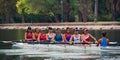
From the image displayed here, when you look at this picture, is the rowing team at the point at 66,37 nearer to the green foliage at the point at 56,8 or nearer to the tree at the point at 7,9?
the green foliage at the point at 56,8

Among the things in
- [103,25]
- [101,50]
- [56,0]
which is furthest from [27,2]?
A: [101,50]

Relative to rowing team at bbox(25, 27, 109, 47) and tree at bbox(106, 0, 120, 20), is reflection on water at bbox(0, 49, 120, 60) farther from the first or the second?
tree at bbox(106, 0, 120, 20)

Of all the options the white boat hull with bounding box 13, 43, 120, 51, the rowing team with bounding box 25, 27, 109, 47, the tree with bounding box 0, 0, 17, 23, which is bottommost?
the tree with bounding box 0, 0, 17, 23

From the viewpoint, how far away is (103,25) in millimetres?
89312

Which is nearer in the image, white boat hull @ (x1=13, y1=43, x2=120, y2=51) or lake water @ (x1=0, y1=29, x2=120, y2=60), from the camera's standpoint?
lake water @ (x1=0, y1=29, x2=120, y2=60)

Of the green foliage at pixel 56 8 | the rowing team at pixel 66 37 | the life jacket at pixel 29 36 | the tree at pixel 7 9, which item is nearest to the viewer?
the rowing team at pixel 66 37

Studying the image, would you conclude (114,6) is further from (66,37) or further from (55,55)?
(55,55)

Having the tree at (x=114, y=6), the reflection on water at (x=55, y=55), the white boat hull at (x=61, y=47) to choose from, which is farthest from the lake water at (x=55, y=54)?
the tree at (x=114, y=6)

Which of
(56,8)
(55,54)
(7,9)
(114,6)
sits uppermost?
(55,54)

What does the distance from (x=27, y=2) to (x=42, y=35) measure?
6773 cm

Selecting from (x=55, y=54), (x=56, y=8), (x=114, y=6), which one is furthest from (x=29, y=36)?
(x=56, y=8)

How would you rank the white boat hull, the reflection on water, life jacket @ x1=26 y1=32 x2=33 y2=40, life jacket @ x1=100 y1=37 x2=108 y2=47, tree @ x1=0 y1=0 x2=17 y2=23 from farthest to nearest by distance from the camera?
tree @ x1=0 y1=0 x2=17 y2=23
life jacket @ x1=26 y1=32 x2=33 y2=40
the white boat hull
life jacket @ x1=100 y1=37 x2=108 y2=47
the reflection on water

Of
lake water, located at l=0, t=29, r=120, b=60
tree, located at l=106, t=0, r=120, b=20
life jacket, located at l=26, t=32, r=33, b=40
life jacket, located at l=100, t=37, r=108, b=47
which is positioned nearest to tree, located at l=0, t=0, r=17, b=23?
tree, located at l=106, t=0, r=120, b=20

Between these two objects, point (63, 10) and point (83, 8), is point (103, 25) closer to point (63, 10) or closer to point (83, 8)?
point (83, 8)
